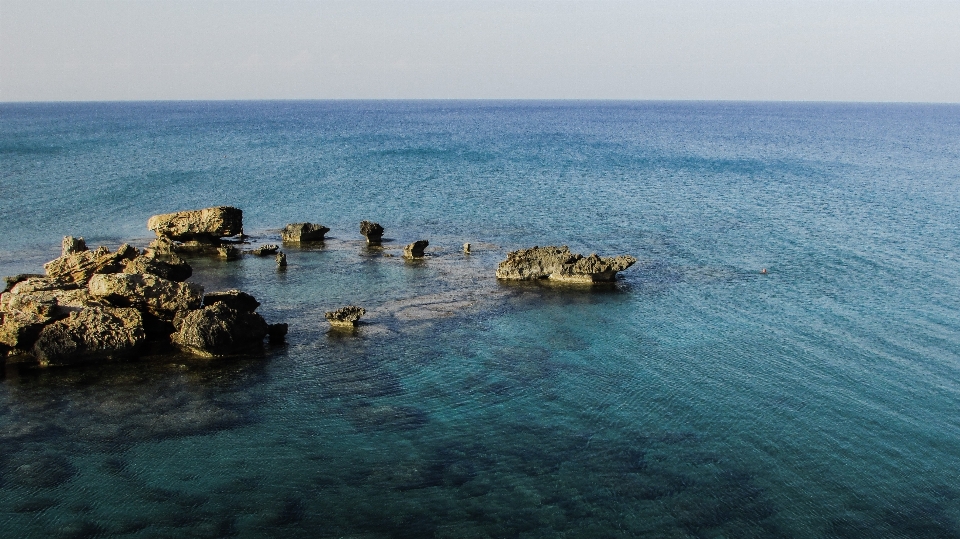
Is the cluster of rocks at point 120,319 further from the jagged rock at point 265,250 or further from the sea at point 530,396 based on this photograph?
the jagged rock at point 265,250

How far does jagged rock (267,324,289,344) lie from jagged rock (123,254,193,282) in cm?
618

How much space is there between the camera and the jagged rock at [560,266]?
4597cm

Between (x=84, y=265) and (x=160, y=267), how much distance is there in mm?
4462

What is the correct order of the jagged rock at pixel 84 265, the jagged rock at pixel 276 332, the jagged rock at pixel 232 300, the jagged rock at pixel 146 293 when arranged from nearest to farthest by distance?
the jagged rock at pixel 146 293 < the jagged rock at pixel 276 332 < the jagged rock at pixel 232 300 < the jagged rock at pixel 84 265

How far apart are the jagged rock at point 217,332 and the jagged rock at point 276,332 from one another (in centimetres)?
61

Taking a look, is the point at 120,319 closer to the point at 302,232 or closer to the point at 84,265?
the point at 84,265

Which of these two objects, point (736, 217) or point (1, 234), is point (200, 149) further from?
point (736, 217)

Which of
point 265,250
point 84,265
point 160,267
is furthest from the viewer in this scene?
point 265,250

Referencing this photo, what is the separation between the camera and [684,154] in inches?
5025

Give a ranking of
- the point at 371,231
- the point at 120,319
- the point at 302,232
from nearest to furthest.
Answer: the point at 120,319 < the point at 371,231 < the point at 302,232

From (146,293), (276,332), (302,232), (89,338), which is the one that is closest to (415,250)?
(302,232)

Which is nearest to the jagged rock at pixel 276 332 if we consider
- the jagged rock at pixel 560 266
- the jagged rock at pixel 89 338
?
the jagged rock at pixel 89 338

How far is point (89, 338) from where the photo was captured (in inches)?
1276

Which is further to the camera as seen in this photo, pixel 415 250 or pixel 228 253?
pixel 228 253
